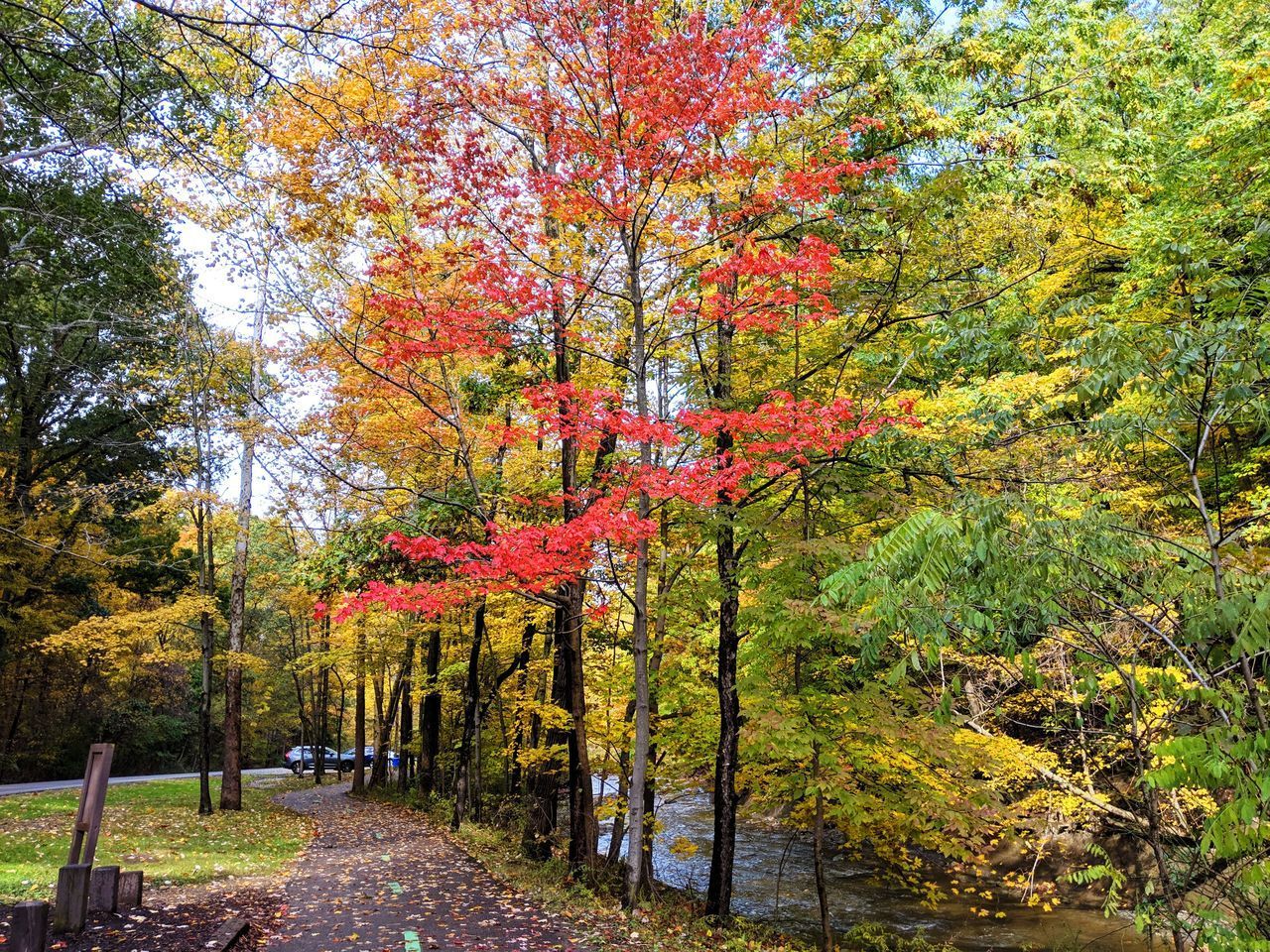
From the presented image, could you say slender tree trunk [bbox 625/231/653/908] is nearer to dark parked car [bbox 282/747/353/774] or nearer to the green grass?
the green grass

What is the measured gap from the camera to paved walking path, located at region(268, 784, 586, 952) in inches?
266

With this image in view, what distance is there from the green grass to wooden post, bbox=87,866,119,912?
1.05 meters

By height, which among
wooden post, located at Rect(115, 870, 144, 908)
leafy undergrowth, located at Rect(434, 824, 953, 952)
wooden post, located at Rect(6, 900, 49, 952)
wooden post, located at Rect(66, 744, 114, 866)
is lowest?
leafy undergrowth, located at Rect(434, 824, 953, 952)

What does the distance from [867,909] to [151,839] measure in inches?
512

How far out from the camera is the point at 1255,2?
42.9 ft

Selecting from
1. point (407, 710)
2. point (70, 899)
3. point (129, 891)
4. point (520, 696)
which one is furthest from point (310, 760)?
point (70, 899)

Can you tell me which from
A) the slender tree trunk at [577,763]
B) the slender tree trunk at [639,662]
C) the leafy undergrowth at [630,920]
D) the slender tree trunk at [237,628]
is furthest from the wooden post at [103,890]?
the slender tree trunk at [237,628]

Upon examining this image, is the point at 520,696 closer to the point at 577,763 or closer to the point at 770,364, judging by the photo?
the point at 577,763

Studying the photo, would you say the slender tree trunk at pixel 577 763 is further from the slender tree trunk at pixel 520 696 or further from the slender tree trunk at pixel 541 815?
the slender tree trunk at pixel 520 696

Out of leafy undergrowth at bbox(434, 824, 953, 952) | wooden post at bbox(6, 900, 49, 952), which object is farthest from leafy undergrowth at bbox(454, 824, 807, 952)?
wooden post at bbox(6, 900, 49, 952)

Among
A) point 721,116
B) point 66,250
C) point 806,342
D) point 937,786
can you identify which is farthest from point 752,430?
point 66,250

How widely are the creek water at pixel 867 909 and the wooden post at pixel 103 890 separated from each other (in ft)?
25.3

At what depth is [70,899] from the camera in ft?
20.0

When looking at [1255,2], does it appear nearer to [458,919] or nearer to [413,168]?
[413,168]
